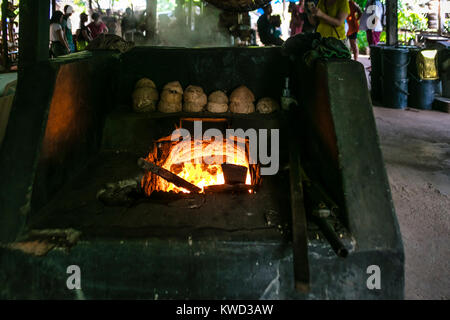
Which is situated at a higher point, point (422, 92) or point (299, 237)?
point (422, 92)

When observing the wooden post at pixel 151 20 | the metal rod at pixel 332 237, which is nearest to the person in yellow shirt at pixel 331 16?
the metal rod at pixel 332 237

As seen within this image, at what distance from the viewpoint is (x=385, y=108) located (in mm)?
8398

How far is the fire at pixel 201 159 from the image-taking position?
3.72 m

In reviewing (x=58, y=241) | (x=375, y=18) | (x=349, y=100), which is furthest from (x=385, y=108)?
(x=58, y=241)

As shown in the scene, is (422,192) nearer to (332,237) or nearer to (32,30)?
(332,237)

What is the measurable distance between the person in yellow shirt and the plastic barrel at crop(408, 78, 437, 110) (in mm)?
4027

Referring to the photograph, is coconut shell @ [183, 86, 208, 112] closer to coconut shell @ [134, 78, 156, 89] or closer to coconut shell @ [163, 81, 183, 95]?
coconut shell @ [163, 81, 183, 95]

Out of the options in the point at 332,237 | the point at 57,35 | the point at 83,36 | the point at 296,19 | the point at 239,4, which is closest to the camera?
the point at 332,237

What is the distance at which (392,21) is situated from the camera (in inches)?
337

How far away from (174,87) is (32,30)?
4.71 ft

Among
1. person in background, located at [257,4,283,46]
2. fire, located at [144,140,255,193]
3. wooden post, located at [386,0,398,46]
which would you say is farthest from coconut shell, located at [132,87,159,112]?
wooden post, located at [386,0,398,46]

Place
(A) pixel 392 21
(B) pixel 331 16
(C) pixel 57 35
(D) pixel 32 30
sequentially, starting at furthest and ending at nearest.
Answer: (A) pixel 392 21 < (C) pixel 57 35 < (B) pixel 331 16 < (D) pixel 32 30

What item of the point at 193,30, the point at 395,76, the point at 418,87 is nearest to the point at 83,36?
the point at 193,30

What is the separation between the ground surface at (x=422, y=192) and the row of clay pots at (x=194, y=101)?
1.81 m
